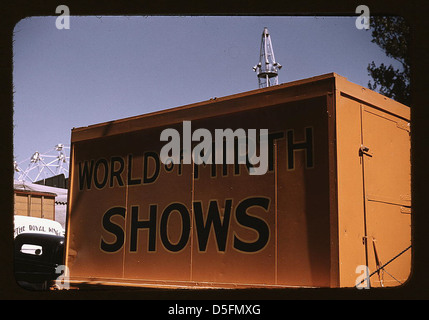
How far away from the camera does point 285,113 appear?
3600 millimetres

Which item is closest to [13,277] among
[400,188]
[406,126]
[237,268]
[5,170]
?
[5,170]

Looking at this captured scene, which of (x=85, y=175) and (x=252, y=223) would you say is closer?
(x=252, y=223)

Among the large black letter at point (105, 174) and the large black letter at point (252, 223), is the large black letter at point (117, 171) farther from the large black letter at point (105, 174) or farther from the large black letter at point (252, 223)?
the large black letter at point (252, 223)

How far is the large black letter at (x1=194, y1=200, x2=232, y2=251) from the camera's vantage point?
3.75 m

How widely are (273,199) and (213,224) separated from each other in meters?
0.54

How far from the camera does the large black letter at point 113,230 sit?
178 inches

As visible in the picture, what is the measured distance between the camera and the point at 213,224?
12.5ft

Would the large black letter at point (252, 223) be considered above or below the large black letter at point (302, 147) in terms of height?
below

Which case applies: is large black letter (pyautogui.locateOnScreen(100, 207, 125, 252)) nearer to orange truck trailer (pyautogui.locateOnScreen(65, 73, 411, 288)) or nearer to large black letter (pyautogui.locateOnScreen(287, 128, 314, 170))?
orange truck trailer (pyautogui.locateOnScreen(65, 73, 411, 288))

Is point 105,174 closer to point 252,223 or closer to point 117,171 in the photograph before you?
point 117,171

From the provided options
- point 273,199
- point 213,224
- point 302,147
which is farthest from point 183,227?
point 302,147

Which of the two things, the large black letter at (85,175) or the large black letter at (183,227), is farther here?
the large black letter at (85,175)

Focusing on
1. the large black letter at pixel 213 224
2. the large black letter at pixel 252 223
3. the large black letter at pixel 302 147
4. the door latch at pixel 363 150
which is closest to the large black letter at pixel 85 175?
the large black letter at pixel 213 224

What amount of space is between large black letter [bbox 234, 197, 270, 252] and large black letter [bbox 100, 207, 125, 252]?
1305 mm
